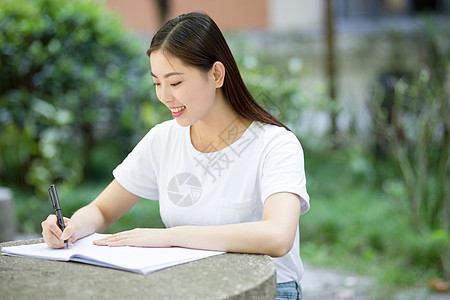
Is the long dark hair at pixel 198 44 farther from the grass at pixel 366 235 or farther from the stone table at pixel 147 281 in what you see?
the grass at pixel 366 235

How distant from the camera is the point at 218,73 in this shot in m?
1.98

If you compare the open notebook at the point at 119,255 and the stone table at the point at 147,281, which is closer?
the stone table at the point at 147,281

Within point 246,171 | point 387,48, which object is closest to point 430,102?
point 246,171

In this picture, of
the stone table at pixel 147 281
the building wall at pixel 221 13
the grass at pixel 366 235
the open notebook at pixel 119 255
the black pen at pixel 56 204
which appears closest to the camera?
the stone table at pixel 147 281

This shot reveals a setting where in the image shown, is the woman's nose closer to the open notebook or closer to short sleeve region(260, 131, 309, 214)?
short sleeve region(260, 131, 309, 214)

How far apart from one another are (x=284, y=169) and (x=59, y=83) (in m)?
4.01

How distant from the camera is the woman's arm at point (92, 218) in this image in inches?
71.9

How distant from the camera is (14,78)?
555 centimetres

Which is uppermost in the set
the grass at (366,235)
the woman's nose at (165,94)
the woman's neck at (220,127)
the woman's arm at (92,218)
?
the woman's nose at (165,94)

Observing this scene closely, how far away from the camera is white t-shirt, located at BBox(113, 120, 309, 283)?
191cm

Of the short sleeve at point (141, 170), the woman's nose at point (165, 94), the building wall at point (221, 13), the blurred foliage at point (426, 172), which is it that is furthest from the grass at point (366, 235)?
the building wall at point (221, 13)

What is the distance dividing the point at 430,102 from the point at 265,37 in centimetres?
456

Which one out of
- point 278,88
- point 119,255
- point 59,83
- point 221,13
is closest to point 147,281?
point 119,255

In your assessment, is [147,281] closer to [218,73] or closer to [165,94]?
[165,94]
